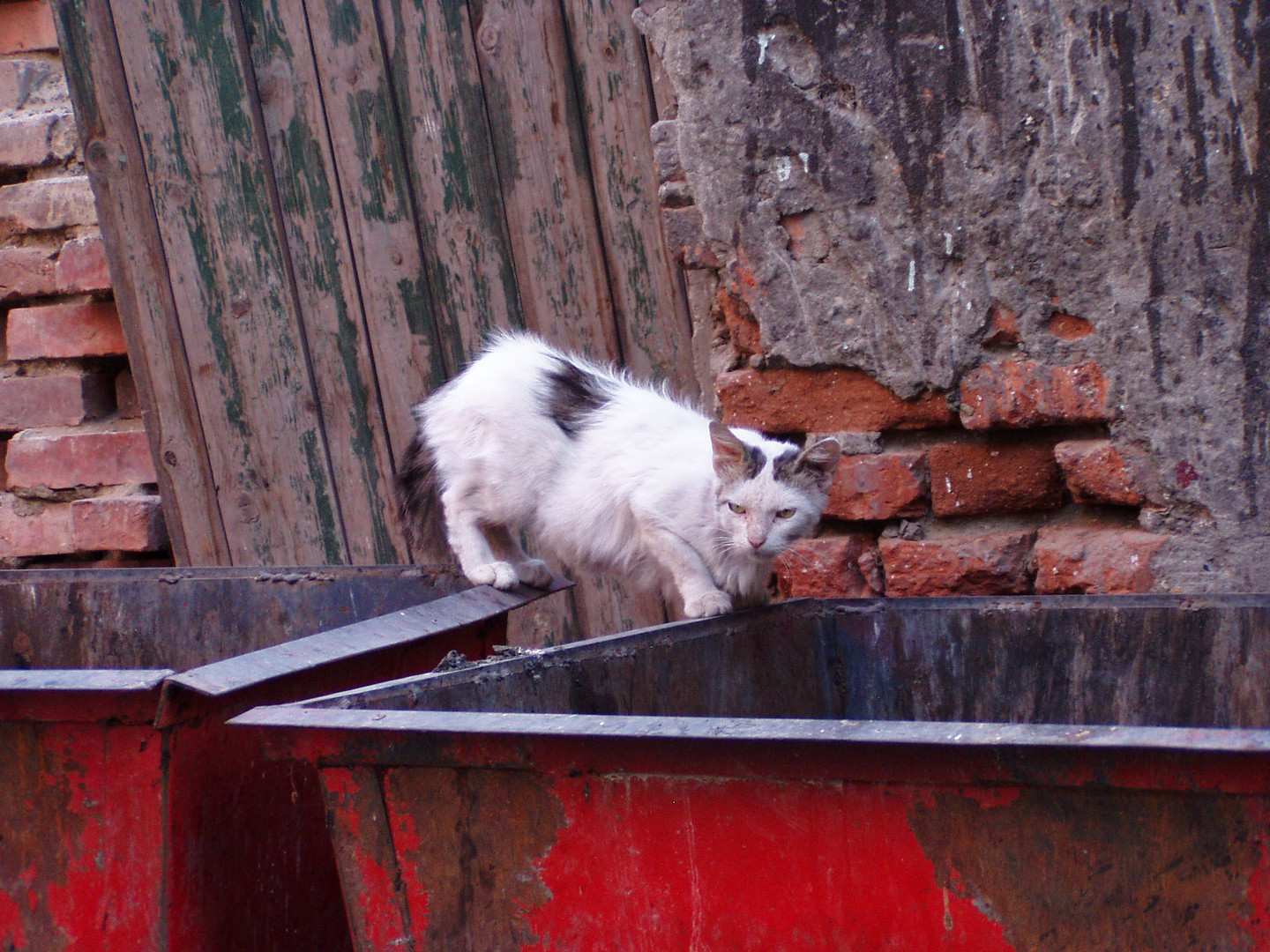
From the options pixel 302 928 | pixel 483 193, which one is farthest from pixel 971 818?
pixel 483 193

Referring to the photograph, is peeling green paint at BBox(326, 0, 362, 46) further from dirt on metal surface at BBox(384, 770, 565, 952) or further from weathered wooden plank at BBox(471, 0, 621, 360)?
dirt on metal surface at BBox(384, 770, 565, 952)

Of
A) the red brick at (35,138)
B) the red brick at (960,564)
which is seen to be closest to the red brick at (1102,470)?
the red brick at (960,564)

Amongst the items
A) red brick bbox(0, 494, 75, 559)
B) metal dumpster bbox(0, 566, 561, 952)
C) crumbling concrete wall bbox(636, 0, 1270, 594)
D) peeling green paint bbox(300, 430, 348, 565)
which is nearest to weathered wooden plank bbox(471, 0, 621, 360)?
crumbling concrete wall bbox(636, 0, 1270, 594)

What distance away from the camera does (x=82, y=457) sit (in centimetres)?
295

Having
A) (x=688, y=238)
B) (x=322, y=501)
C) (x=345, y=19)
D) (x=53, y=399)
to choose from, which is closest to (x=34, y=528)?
(x=53, y=399)

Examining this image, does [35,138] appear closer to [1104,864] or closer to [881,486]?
[881,486]

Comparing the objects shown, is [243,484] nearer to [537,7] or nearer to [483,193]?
[483,193]

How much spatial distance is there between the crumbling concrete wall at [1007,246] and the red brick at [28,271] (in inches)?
66.1

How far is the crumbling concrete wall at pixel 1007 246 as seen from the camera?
1799 mm

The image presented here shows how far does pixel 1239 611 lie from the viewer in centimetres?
149

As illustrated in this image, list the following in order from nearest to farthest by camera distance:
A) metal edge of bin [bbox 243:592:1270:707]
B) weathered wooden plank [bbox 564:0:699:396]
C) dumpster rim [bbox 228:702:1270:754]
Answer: dumpster rim [bbox 228:702:1270:754] < metal edge of bin [bbox 243:592:1270:707] < weathered wooden plank [bbox 564:0:699:396]

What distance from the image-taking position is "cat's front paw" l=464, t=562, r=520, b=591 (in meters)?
2.03

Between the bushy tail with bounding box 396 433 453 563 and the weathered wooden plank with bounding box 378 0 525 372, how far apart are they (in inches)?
12.8

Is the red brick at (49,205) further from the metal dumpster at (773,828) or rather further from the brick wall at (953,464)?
the metal dumpster at (773,828)
